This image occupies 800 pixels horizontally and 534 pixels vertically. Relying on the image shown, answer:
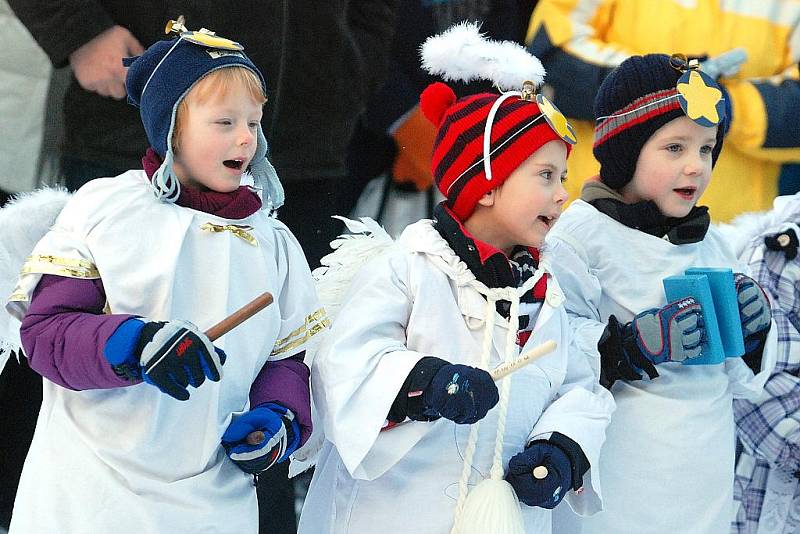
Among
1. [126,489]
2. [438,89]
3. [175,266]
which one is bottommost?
[126,489]

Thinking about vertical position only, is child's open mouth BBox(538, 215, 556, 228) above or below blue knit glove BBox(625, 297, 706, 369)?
above

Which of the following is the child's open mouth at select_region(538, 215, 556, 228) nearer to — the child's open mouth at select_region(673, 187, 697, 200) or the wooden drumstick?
the child's open mouth at select_region(673, 187, 697, 200)

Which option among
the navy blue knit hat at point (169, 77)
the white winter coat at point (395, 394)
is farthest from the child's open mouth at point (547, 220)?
the navy blue knit hat at point (169, 77)

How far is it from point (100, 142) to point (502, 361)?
1222 mm

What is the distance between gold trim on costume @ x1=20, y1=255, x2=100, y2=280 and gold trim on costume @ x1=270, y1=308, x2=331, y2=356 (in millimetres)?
383

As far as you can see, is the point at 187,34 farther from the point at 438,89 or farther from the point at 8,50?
the point at 8,50

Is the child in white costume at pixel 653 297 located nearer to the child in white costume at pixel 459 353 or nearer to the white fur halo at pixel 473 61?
the child in white costume at pixel 459 353

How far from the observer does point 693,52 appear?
364 cm

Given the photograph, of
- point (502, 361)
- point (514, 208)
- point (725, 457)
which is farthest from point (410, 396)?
point (725, 457)

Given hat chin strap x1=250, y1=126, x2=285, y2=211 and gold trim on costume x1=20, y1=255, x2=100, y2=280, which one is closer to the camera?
gold trim on costume x1=20, y1=255, x2=100, y2=280

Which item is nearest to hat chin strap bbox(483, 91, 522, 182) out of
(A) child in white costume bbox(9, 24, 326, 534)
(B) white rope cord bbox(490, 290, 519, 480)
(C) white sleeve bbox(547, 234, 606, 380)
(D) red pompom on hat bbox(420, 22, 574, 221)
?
(D) red pompom on hat bbox(420, 22, 574, 221)

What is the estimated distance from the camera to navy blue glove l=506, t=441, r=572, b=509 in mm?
2098

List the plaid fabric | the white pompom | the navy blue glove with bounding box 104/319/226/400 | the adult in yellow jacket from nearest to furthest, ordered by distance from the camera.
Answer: the navy blue glove with bounding box 104/319/226/400 < the white pompom < the plaid fabric < the adult in yellow jacket

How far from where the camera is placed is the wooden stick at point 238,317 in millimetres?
1919
